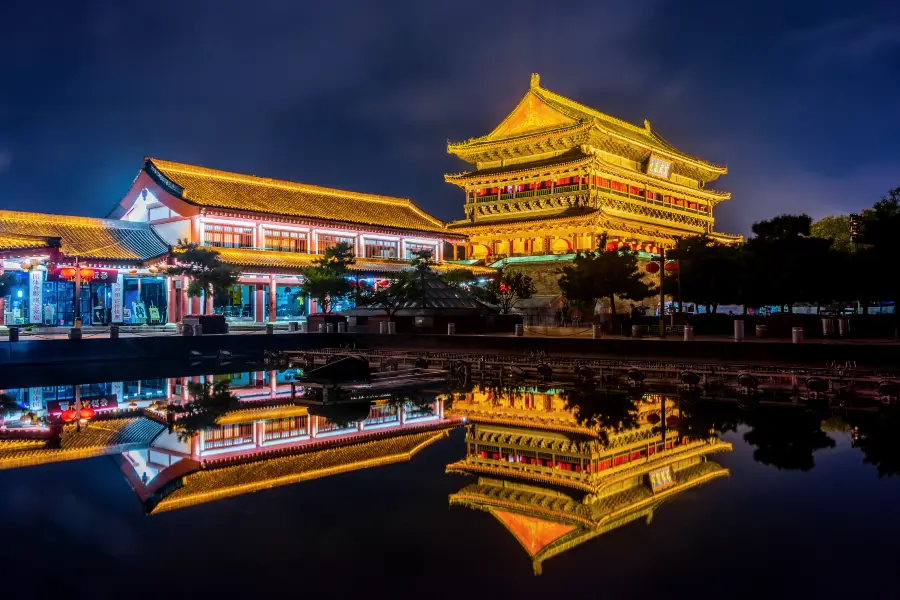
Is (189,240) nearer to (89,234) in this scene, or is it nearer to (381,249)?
(89,234)

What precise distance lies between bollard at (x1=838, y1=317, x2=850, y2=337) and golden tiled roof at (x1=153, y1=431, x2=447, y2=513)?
21098mm

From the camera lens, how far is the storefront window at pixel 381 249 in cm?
5412

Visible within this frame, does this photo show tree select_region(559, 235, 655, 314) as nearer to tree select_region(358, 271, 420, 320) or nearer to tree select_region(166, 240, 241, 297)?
tree select_region(358, 271, 420, 320)

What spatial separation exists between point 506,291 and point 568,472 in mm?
36228

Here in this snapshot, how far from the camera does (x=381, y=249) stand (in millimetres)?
54969

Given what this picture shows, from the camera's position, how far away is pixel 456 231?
6162cm

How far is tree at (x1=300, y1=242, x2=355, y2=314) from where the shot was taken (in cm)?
4191

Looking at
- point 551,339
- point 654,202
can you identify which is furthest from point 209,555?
point 654,202

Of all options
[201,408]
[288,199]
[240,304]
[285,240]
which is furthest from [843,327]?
[240,304]

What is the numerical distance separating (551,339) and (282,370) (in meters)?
10.7

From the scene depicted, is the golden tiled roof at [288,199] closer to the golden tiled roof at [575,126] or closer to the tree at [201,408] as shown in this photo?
the golden tiled roof at [575,126]

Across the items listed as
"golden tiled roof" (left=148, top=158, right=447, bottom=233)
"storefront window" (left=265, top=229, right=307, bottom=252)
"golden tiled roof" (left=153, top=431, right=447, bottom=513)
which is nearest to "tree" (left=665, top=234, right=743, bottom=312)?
"golden tiled roof" (left=148, top=158, right=447, bottom=233)

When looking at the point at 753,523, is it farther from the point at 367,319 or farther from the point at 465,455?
the point at 367,319

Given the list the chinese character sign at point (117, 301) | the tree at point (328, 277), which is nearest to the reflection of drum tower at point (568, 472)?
the tree at point (328, 277)
